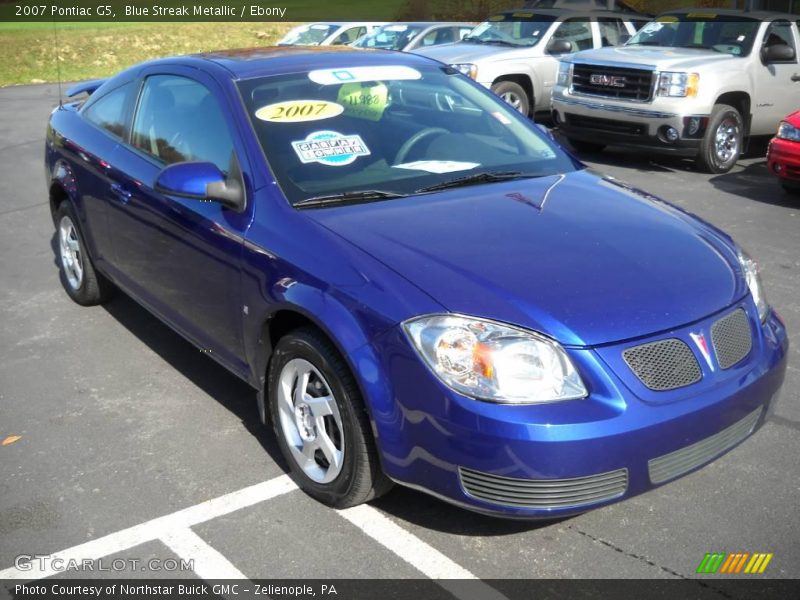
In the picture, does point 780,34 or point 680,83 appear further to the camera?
point 780,34

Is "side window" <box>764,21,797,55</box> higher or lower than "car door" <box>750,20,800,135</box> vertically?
higher

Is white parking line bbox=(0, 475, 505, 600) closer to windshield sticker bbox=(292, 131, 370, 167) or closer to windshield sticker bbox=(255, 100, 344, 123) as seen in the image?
windshield sticker bbox=(292, 131, 370, 167)

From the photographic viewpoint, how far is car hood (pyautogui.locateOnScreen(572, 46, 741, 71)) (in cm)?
1028

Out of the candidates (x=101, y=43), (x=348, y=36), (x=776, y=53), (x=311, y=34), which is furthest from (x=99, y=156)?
(x=101, y=43)

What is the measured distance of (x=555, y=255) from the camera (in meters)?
3.51

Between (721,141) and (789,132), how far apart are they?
175cm

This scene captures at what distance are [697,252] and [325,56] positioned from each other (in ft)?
7.07

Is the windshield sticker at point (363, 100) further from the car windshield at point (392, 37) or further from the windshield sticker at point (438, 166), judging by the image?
the car windshield at point (392, 37)

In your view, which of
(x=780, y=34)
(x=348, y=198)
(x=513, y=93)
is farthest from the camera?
(x=513, y=93)

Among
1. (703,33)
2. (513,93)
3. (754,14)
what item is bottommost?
(513,93)

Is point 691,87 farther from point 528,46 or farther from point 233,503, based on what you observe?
point 233,503

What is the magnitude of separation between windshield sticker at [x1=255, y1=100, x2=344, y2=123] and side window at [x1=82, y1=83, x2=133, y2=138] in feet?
4.47

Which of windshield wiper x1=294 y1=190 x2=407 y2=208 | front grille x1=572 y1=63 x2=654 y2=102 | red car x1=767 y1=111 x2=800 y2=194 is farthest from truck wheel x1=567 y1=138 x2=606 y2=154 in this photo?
windshield wiper x1=294 y1=190 x2=407 y2=208

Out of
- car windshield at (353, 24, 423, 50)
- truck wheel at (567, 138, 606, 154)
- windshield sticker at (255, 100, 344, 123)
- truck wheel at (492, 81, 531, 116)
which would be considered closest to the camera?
windshield sticker at (255, 100, 344, 123)
